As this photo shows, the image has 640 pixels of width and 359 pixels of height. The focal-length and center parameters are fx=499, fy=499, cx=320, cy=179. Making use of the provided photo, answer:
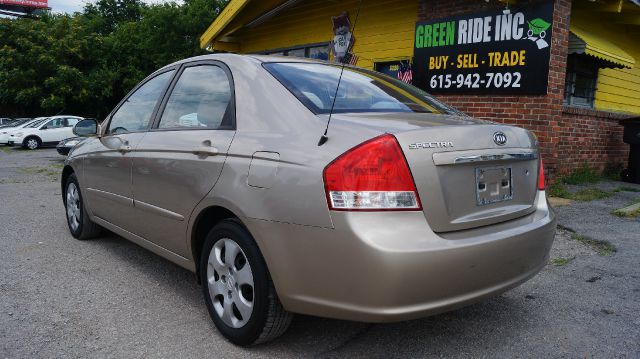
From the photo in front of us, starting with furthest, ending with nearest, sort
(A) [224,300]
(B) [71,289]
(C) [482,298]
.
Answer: (B) [71,289] → (A) [224,300] → (C) [482,298]

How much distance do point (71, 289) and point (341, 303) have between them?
7.36 feet

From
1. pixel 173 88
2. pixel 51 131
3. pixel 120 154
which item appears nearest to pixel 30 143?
pixel 51 131

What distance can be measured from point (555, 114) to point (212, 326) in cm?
610

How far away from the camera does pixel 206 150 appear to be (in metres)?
2.85

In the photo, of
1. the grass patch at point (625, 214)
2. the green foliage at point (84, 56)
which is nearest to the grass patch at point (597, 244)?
the grass patch at point (625, 214)

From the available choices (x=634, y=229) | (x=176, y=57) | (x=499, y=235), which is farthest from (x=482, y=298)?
(x=176, y=57)

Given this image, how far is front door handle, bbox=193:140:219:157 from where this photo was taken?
9.18 ft

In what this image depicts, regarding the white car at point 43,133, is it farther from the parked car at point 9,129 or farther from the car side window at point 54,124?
the parked car at point 9,129

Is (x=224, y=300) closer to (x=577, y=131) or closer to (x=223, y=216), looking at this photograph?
(x=223, y=216)

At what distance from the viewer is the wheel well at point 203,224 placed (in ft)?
9.21

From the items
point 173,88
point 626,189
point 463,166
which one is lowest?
point 626,189

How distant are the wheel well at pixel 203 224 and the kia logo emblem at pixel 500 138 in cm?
143

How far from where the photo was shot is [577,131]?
8.47 m

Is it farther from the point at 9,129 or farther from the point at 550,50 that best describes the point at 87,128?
the point at 9,129
